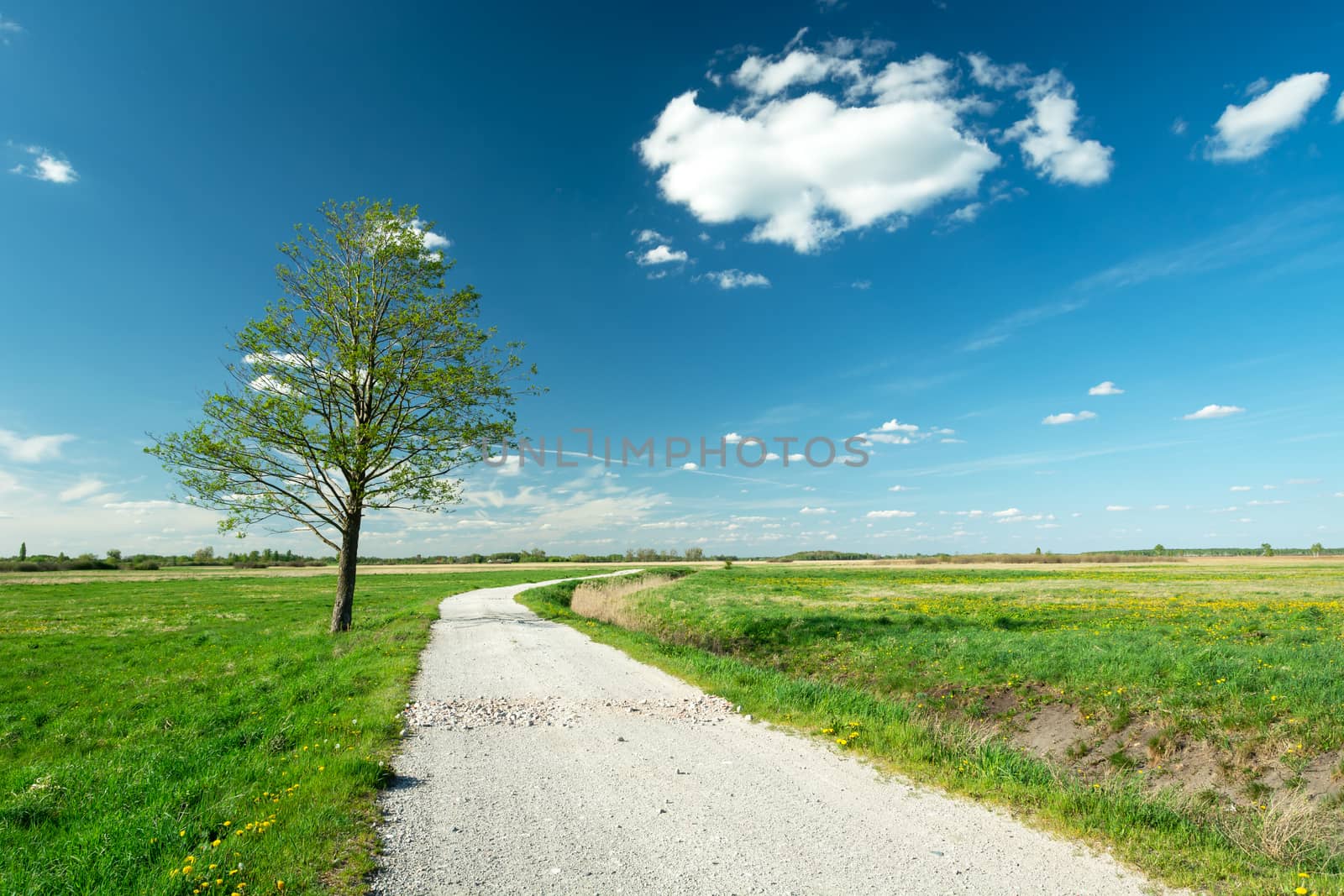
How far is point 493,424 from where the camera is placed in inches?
1046

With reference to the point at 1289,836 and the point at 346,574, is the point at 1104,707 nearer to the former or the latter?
the point at 1289,836

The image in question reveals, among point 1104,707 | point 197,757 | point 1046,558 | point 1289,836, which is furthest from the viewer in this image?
point 1046,558

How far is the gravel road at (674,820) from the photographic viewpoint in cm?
513

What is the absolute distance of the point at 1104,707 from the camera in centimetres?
1238

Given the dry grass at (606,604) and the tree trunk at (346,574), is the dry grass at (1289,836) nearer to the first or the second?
the dry grass at (606,604)

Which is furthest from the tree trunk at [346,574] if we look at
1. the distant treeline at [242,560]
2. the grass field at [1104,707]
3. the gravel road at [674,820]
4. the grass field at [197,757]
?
the distant treeline at [242,560]

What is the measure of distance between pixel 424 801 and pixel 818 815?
4196 mm

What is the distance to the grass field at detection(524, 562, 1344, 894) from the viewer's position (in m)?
6.37

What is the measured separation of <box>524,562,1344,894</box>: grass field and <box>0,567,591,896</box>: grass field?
6427 millimetres

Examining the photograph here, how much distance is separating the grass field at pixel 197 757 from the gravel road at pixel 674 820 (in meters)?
0.66

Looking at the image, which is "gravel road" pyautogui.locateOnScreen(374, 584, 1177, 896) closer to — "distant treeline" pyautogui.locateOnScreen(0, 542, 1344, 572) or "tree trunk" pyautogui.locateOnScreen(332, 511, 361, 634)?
"tree trunk" pyautogui.locateOnScreen(332, 511, 361, 634)

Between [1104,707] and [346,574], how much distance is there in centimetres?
2358

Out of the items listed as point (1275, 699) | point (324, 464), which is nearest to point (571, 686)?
point (1275, 699)

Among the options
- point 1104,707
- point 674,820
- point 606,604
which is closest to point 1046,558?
point 606,604
